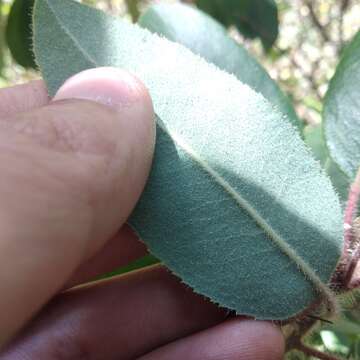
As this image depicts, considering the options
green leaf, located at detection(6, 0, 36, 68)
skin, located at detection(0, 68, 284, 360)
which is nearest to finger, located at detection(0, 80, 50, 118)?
skin, located at detection(0, 68, 284, 360)

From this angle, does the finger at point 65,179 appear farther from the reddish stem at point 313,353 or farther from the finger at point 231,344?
the reddish stem at point 313,353

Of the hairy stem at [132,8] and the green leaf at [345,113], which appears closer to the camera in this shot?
the green leaf at [345,113]

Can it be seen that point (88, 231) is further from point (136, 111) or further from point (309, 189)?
point (309, 189)

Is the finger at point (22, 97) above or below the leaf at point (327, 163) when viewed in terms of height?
below

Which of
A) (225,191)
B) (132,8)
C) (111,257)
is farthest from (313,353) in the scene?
(132,8)

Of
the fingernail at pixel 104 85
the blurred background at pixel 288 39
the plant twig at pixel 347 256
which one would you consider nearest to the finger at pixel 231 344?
the plant twig at pixel 347 256

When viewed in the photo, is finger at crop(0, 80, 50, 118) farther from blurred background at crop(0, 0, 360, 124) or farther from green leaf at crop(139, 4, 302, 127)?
blurred background at crop(0, 0, 360, 124)

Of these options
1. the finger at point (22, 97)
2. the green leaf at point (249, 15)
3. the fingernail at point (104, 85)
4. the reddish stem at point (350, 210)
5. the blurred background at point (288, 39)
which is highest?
the fingernail at point (104, 85)

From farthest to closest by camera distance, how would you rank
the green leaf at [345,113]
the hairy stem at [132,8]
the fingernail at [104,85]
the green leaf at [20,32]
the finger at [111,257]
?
the hairy stem at [132,8], the green leaf at [20,32], the finger at [111,257], the green leaf at [345,113], the fingernail at [104,85]

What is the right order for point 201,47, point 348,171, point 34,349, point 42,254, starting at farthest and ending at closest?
1. point 201,47
2. point 34,349
3. point 348,171
4. point 42,254

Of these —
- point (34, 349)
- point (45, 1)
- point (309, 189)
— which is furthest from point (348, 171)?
point (34, 349)
